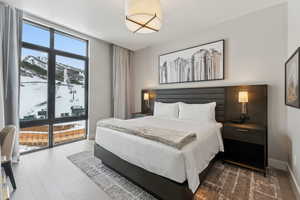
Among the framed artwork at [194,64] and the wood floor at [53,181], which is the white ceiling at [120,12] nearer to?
the framed artwork at [194,64]

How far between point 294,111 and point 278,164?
3.65 feet

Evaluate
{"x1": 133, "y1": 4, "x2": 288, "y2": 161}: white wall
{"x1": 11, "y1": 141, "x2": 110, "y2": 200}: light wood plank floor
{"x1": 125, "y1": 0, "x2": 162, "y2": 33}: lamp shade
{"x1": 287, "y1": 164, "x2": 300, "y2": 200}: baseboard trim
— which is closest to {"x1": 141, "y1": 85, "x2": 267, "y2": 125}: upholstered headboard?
{"x1": 133, "y1": 4, "x2": 288, "y2": 161}: white wall

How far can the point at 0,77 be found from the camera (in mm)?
2287

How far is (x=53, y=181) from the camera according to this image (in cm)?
200

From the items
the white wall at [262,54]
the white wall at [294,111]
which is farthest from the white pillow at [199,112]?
the white wall at [294,111]

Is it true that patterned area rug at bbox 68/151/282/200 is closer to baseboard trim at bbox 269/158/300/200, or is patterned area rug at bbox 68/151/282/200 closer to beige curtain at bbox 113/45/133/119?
baseboard trim at bbox 269/158/300/200

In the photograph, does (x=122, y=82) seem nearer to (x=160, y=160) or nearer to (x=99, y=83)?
(x=99, y=83)

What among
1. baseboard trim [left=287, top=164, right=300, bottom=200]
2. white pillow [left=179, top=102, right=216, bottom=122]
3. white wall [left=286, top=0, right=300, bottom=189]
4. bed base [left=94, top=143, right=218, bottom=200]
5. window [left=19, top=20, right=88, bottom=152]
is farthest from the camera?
window [left=19, top=20, right=88, bottom=152]

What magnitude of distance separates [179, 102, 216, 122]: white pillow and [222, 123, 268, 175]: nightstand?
35 cm

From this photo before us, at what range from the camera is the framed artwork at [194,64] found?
3.04 meters

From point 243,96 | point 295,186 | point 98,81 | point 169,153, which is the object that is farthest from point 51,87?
point 295,186

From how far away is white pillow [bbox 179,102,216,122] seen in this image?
275 cm

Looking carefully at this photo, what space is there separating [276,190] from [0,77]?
4.59 meters

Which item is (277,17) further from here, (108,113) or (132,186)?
(108,113)
